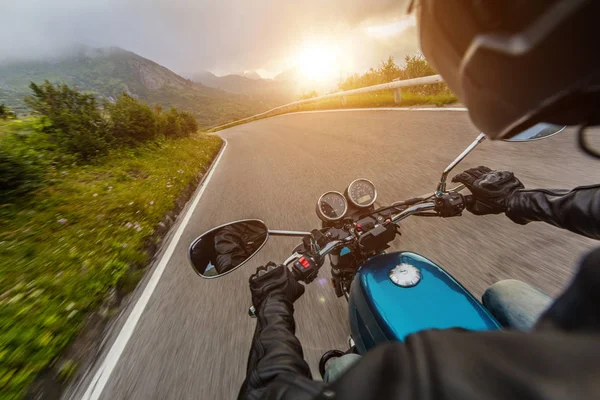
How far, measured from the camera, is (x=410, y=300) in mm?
1135

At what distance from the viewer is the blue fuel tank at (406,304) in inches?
41.4

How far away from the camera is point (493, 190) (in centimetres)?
146

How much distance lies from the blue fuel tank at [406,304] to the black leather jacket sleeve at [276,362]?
0.37m

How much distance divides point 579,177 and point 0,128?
9.84m

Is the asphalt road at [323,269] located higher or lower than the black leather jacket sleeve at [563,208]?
lower

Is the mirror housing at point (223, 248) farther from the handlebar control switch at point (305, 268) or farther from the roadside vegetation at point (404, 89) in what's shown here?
the roadside vegetation at point (404, 89)

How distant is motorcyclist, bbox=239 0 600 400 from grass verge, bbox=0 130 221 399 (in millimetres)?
2522

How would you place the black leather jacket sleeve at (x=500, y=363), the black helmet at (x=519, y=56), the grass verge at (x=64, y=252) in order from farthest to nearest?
the grass verge at (x=64, y=252) → the black helmet at (x=519, y=56) → the black leather jacket sleeve at (x=500, y=363)

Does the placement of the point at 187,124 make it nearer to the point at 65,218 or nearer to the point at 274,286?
the point at 65,218

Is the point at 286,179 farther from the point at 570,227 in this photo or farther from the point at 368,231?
the point at 570,227

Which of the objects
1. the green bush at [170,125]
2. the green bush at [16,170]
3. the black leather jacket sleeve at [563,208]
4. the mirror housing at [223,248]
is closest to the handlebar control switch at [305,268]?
the mirror housing at [223,248]

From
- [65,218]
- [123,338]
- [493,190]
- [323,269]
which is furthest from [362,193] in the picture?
[65,218]

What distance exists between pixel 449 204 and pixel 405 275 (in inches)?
21.8

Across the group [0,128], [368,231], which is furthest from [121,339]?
[0,128]
